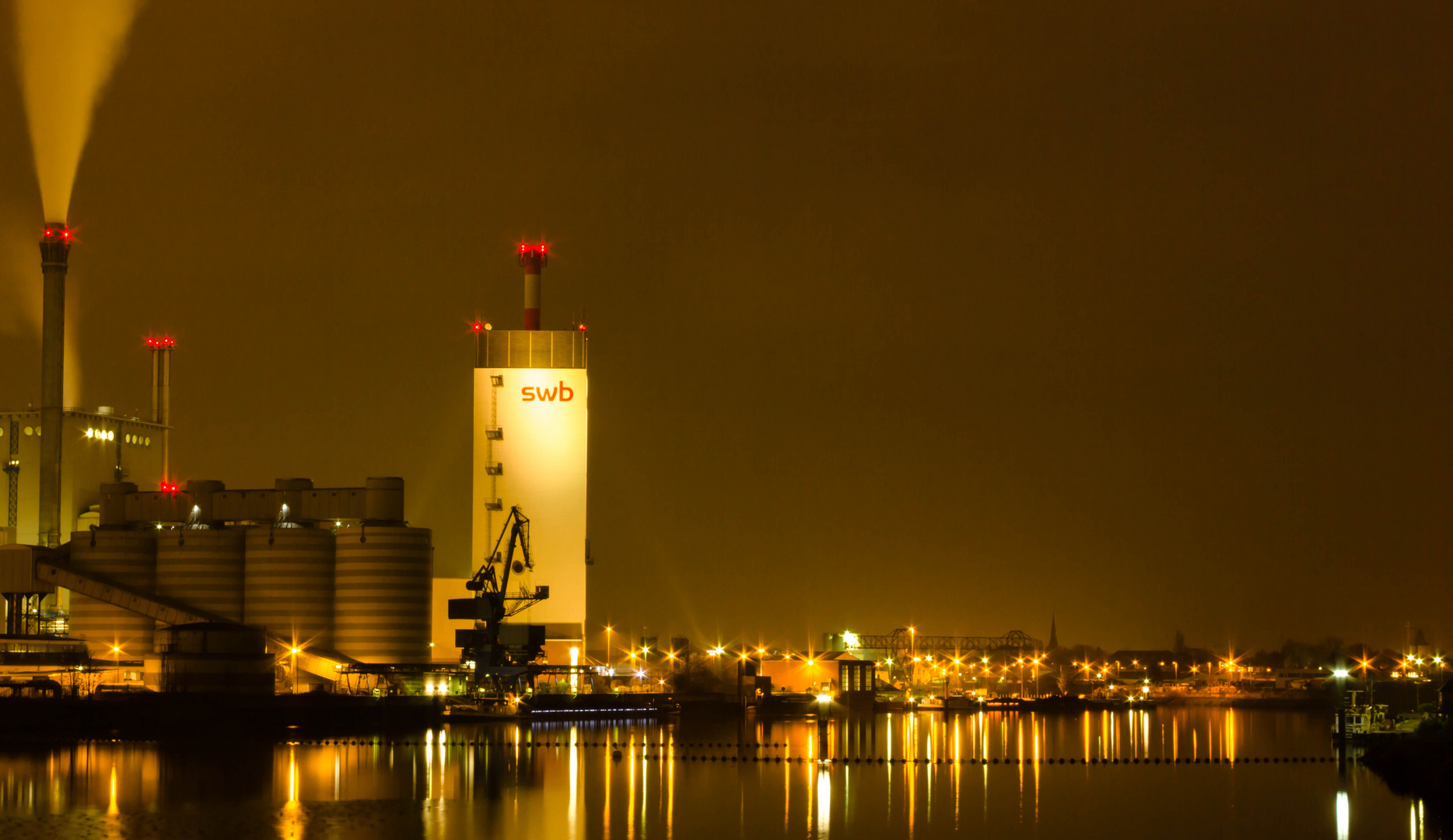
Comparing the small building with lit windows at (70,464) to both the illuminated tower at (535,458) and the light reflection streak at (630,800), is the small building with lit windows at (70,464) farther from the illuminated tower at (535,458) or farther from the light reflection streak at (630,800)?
the light reflection streak at (630,800)

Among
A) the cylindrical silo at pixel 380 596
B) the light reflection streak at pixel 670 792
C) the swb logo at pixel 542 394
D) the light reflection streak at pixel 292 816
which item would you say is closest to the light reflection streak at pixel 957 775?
the light reflection streak at pixel 670 792

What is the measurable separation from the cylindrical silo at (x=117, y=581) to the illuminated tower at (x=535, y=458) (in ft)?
77.2

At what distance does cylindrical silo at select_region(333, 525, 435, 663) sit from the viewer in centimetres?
10794

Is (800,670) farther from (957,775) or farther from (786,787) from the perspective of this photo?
(786,787)

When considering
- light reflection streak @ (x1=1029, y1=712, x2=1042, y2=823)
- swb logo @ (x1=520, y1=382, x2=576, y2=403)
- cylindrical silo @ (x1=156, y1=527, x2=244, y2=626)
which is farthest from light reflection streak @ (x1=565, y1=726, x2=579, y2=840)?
swb logo @ (x1=520, y1=382, x2=576, y2=403)

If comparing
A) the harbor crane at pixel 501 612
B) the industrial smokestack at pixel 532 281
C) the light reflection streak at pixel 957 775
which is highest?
the industrial smokestack at pixel 532 281

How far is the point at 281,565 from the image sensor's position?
10975 cm

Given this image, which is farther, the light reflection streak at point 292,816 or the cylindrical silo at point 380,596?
the cylindrical silo at point 380,596

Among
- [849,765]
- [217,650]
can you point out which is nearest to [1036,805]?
[849,765]

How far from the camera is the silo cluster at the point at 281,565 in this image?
108250 millimetres

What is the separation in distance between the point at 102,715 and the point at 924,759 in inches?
1542

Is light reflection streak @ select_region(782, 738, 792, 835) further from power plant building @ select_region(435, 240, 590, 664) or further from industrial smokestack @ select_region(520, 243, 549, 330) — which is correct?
industrial smokestack @ select_region(520, 243, 549, 330)

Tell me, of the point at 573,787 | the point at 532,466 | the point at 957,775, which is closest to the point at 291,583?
the point at 532,466

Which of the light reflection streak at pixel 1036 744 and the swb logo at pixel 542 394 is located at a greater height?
the swb logo at pixel 542 394
